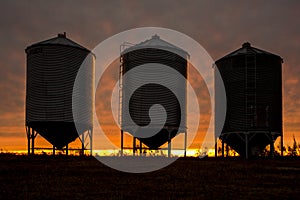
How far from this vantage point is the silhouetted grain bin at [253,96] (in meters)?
40.9

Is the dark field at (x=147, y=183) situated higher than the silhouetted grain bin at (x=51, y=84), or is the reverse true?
the silhouetted grain bin at (x=51, y=84)

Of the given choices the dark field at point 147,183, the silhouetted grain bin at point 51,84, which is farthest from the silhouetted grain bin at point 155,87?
the dark field at point 147,183

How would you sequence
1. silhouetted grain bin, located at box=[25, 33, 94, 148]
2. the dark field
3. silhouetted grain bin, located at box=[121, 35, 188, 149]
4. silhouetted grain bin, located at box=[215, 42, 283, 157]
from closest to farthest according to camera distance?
1. the dark field
2. silhouetted grain bin, located at box=[25, 33, 94, 148]
3. silhouetted grain bin, located at box=[121, 35, 188, 149]
4. silhouetted grain bin, located at box=[215, 42, 283, 157]

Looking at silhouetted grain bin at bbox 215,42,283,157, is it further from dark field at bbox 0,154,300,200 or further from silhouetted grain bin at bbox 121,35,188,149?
dark field at bbox 0,154,300,200

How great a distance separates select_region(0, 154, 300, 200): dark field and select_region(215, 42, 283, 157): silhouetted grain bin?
13.8 m

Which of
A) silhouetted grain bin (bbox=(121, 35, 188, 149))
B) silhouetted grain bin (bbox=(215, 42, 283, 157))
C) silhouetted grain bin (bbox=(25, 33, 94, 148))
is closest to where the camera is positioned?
silhouetted grain bin (bbox=(25, 33, 94, 148))

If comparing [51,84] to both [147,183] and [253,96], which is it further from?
[147,183]

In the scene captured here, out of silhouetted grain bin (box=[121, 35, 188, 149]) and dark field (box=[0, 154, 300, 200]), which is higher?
silhouetted grain bin (box=[121, 35, 188, 149])

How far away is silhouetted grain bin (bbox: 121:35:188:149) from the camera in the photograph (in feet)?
130

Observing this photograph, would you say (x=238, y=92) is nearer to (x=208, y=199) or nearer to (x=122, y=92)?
(x=122, y=92)

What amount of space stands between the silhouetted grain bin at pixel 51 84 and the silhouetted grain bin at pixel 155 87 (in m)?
4.14

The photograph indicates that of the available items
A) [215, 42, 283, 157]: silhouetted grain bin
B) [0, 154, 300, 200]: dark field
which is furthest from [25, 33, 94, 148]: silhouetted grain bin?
[215, 42, 283, 157]: silhouetted grain bin

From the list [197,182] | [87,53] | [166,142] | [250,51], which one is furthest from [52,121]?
[197,182]

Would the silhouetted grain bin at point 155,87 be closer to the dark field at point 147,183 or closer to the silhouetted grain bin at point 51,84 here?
the silhouetted grain bin at point 51,84
